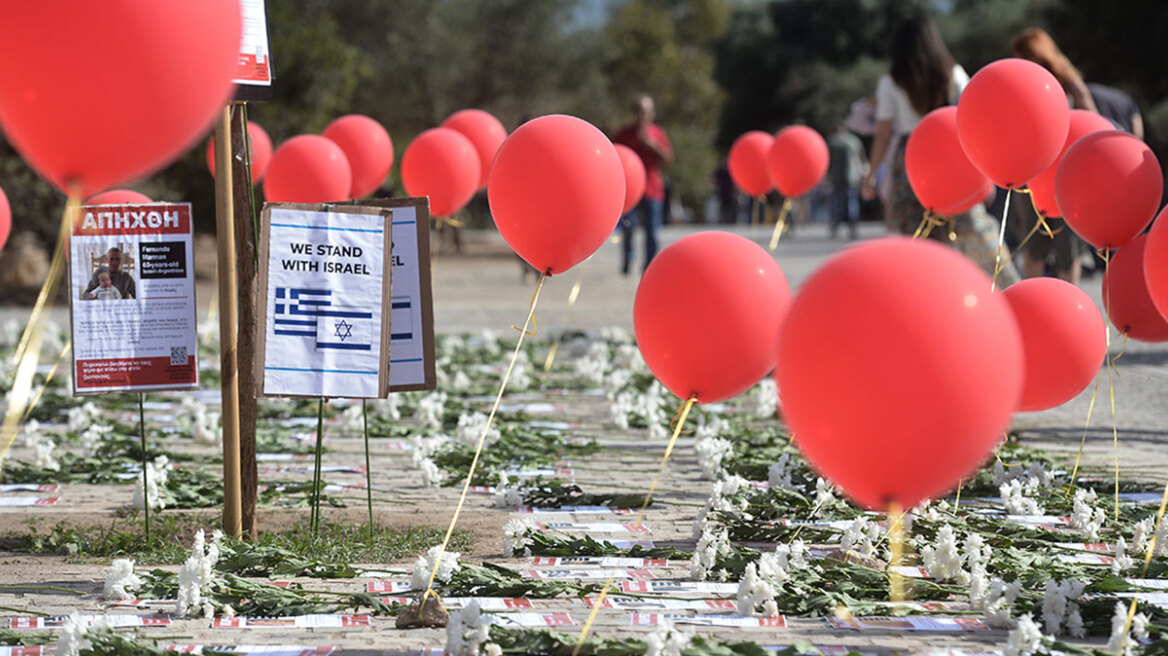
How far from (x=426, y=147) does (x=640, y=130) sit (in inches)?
177

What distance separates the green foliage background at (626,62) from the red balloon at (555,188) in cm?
677

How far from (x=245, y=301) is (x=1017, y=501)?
3299 mm

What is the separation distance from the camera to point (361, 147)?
953 centimetres

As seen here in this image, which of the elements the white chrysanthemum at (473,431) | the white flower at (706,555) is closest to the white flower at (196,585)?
the white flower at (706,555)

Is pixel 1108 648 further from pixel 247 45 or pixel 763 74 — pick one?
pixel 763 74

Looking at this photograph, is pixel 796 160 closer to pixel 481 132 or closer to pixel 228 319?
pixel 481 132

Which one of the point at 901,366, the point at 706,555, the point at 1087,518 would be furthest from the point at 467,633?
the point at 1087,518

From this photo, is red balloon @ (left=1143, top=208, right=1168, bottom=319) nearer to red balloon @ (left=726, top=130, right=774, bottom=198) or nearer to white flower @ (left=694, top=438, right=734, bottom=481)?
white flower @ (left=694, top=438, right=734, bottom=481)

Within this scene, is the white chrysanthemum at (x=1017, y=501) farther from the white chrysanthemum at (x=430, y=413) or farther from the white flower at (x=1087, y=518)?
the white chrysanthemum at (x=430, y=413)

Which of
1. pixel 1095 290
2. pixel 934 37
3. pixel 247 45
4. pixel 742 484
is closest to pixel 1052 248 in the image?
pixel 934 37

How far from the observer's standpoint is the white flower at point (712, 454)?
21.2 feet

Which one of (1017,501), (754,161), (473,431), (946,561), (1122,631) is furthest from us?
(754,161)

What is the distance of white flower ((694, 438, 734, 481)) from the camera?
6449 mm

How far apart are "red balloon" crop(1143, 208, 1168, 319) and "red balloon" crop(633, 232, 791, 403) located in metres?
1.22
